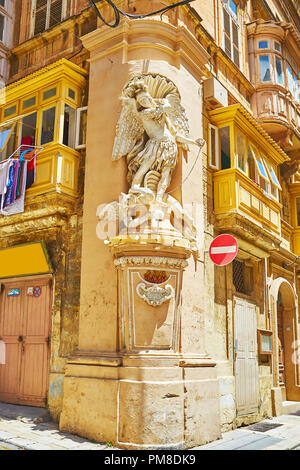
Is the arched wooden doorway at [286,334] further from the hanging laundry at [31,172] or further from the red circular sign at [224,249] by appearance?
the hanging laundry at [31,172]

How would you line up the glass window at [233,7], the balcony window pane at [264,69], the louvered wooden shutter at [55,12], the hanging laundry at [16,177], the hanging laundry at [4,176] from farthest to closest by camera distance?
the balcony window pane at [264,69]
the glass window at [233,7]
the louvered wooden shutter at [55,12]
the hanging laundry at [4,176]
the hanging laundry at [16,177]

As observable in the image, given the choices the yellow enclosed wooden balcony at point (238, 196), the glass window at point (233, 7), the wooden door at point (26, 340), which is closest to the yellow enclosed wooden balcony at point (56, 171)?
the wooden door at point (26, 340)

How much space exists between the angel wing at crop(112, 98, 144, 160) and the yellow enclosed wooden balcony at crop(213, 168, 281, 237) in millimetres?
2637

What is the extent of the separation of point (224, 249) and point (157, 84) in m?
3.60

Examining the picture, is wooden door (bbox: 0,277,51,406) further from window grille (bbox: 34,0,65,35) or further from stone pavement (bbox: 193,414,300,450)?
window grille (bbox: 34,0,65,35)

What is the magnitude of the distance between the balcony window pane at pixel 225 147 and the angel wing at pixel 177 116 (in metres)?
2.11

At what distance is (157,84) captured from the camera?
9.59m

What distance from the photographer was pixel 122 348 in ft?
27.3

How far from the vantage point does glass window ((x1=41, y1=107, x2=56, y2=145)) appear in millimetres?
10844

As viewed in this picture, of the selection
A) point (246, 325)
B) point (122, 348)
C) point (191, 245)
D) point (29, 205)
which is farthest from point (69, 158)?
point (246, 325)

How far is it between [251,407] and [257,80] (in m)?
9.76

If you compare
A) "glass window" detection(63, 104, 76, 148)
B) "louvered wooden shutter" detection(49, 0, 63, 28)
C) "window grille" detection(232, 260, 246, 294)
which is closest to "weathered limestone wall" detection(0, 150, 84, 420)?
"glass window" detection(63, 104, 76, 148)

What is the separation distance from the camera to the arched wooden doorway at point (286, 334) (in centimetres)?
1414
